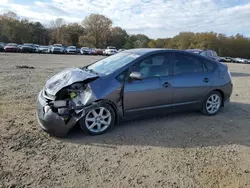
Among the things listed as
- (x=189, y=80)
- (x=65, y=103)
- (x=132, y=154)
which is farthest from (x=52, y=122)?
(x=189, y=80)

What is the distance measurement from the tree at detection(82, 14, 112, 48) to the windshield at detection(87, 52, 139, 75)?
210 feet

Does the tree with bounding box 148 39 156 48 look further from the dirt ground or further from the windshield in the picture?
the dirt ground

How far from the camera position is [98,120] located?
4.18 m

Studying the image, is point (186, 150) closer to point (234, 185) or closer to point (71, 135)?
point (234, 185)

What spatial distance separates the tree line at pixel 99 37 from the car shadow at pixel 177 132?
57.7m

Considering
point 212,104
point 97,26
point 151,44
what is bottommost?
point 212,104

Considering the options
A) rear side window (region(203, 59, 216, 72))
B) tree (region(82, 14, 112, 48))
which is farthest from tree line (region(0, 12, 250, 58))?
rear side window (region(203, 59, 216, 72))

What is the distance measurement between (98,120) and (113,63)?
128 centimetres

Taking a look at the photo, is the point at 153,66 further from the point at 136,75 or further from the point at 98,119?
the point at 98,119

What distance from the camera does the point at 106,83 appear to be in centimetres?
420

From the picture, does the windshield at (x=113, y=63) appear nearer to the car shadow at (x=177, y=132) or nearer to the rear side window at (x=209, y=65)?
the car shadow at (x=177, y=132)

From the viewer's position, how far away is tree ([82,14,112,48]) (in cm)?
6638

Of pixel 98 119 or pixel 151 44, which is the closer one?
pixel 98 119

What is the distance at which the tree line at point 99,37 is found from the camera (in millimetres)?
59750
